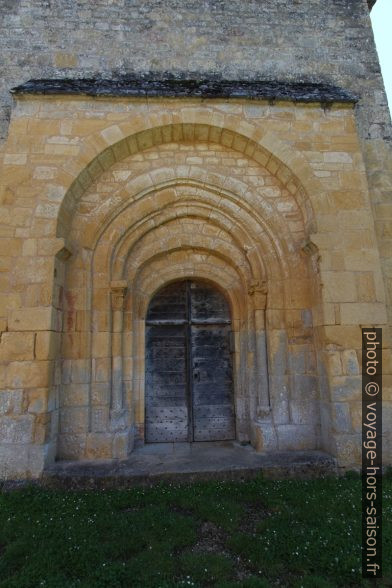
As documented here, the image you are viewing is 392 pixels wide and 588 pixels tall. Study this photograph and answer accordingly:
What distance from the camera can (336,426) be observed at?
12.3 ft

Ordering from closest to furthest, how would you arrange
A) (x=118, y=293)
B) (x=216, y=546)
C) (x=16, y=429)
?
(x=216, y=546), (x=16, y=429), (x=118, y=293)

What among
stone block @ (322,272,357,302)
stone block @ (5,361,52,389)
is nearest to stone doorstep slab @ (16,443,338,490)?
stone block @ (5,361,52,389)

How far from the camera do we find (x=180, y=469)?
3.64 metres

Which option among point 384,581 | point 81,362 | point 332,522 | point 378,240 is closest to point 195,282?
point 81,362

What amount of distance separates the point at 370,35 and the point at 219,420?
6.29m

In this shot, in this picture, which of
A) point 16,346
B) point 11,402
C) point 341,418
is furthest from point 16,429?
point 341,418

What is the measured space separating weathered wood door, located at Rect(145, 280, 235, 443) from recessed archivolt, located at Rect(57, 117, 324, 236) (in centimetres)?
170

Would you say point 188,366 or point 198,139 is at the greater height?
point 198,139

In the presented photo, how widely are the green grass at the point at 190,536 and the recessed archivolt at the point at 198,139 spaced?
294 cm

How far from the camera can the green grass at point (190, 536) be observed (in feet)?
7.28

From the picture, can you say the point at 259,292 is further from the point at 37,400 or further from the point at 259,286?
the point at 37,400

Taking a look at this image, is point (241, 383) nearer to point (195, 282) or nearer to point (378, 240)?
point (195, 282)

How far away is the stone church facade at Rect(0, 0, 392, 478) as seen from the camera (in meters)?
3.91

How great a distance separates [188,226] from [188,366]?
196cm
